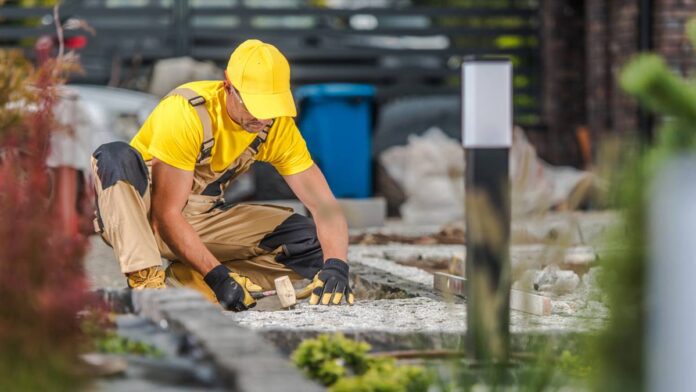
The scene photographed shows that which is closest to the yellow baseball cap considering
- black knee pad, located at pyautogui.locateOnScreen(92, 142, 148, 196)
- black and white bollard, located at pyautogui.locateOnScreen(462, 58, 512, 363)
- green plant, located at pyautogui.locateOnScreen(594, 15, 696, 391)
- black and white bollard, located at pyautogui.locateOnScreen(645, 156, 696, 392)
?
black knee pad, located at pyautogui.locateOnScreen(92, 142, 148, 196)

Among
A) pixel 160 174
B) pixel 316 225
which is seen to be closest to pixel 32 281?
pixel 160 174

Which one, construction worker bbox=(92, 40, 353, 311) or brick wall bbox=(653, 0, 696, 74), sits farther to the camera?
brick wall bbox=(653, 0, 696, 74)

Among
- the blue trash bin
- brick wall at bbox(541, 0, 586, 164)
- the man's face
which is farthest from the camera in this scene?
brick wall at bbox(541, 0, 586, 164)

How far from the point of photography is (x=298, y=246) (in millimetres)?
5781

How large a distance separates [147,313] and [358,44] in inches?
348

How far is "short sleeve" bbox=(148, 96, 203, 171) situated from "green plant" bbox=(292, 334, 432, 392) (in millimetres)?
1711

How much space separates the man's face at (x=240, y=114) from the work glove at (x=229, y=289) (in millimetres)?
559

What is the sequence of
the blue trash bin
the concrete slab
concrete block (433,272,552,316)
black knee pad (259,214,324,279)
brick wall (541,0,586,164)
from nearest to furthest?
1. the concrete slab
2. concrete block (433,272,552,316)
3. black knee pad (259,214,324,279)
4. the blue trash bin
5. brick wall (541,0,586,164)

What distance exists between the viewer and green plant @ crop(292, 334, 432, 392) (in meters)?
3.06

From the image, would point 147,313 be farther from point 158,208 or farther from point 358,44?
point 358,44

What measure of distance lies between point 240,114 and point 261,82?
7.2 inches

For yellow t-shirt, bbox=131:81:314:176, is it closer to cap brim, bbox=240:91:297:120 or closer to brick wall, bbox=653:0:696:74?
cap brim, bbox=240:91:297:120

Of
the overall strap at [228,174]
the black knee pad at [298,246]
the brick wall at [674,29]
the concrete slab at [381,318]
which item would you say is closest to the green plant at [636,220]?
the concrete slab at [381,318]

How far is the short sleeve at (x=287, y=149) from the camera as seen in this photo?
17.9 feet
